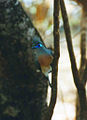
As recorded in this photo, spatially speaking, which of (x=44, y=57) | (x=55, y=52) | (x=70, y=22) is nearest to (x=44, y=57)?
(x=44, y=57)

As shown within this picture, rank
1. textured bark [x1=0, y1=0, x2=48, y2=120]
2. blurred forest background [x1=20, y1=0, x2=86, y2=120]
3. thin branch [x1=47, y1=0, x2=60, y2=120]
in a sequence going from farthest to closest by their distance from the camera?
blurred forest background [x1=20, y1=0, x2=86, y2=120] → textured bark [x1=0, y1=0, x2=48, y2=120] → thin branch [x1=47, y1=0, x2=60, y2=120]

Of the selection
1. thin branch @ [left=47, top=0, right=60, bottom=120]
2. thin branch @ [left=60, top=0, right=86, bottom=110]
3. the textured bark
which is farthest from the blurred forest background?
thin branch @ [left=47, top=0, right=60, bottom=120]

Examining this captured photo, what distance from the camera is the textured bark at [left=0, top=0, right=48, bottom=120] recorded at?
1590mm

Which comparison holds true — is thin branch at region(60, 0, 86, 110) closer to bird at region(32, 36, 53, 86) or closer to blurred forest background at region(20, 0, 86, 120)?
bird at region(32, 36, 53, 86)

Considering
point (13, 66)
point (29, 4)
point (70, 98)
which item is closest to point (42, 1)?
point (29, 4)

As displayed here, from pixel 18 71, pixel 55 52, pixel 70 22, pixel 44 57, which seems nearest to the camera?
pixel 55 52

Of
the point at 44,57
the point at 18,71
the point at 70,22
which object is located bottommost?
the point at 18,71

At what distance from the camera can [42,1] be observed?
420 centimetres

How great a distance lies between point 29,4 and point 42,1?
0.76 feet

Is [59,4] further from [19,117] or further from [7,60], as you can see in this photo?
[19,117]

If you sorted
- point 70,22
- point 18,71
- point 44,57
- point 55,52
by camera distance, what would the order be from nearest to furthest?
point 55,52 < point 44,57 < point 18,71 < point 70,22

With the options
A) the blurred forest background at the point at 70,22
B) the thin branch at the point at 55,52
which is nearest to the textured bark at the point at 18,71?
the thin branch at the point at 55,52

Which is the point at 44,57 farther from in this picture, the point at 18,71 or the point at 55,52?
the point at 18,71

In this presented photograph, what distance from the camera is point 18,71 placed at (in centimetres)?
169
